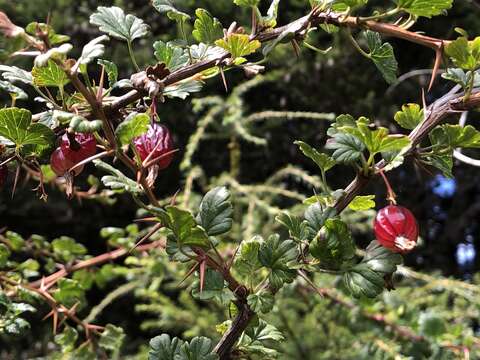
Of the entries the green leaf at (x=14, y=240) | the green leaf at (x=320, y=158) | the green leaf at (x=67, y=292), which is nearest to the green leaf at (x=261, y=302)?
the green leaf at (x=320, y=158)

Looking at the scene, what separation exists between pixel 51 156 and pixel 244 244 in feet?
0.50

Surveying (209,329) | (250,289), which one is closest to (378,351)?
(209,329)

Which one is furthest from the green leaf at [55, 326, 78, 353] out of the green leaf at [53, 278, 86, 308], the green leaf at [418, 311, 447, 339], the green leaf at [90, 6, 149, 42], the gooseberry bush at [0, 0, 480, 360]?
the green leaf at [418, 311, 447, 339]

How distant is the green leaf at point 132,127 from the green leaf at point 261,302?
143 millimetres

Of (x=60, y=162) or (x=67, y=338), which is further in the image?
(x=67, y=338)

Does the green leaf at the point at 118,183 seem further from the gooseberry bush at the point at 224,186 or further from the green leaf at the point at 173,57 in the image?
the green leaf at the point at 173,57

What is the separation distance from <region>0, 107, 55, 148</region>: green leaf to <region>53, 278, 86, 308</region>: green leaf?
0.34m

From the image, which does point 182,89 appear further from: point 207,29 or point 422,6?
point 422,6

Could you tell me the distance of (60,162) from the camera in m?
0.44

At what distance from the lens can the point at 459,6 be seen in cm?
189

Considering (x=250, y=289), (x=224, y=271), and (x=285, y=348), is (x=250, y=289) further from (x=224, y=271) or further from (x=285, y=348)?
(x=285, y=348)

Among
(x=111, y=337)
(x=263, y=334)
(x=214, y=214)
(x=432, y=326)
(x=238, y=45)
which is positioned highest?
(x=238, y=45)

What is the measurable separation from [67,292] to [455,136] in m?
0.50

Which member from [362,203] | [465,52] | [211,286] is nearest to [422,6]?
[465,52]
